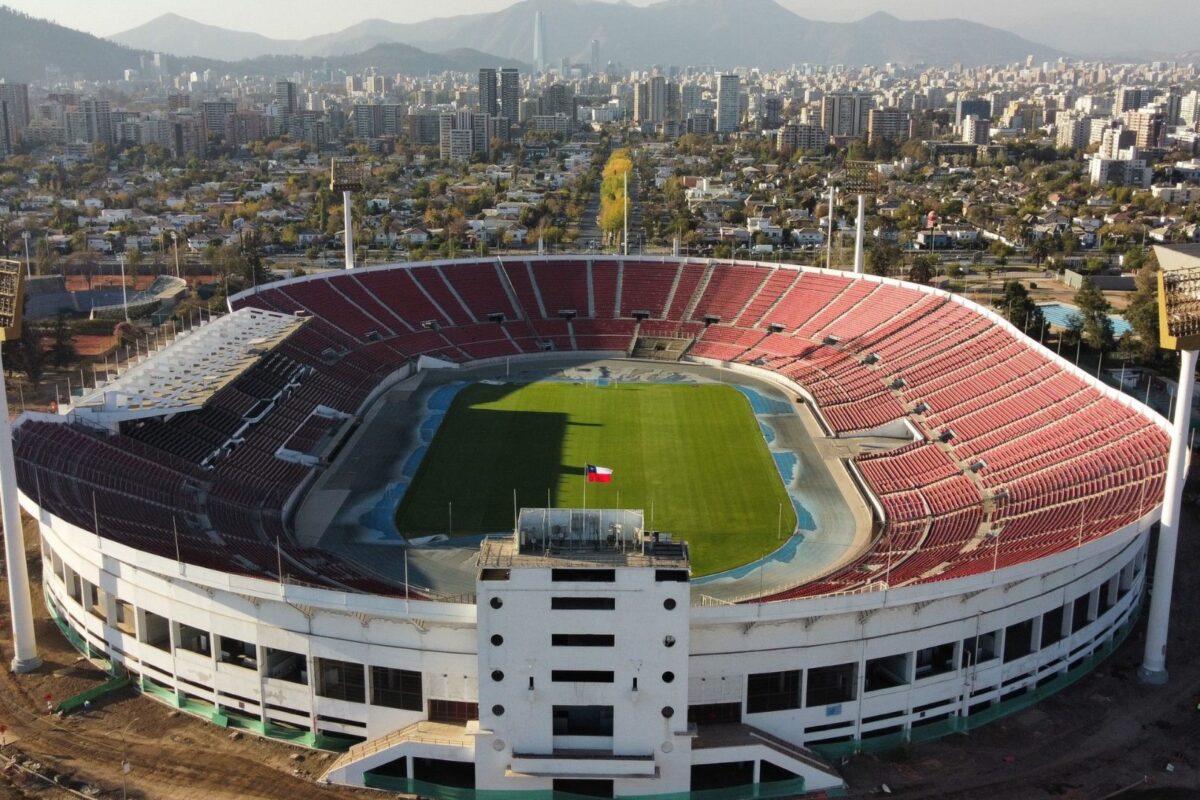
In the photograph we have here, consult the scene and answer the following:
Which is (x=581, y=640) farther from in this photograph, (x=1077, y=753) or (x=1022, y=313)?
(x=1022, y=313)

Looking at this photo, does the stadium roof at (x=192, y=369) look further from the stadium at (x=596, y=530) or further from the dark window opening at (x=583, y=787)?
the dark window opening at (x=583, y=787)

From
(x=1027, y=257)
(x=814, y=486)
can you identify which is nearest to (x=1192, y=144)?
(x=1027, y=257)

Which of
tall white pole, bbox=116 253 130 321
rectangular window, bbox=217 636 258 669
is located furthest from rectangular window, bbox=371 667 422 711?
tall white pole, bbox=116 253 130 321

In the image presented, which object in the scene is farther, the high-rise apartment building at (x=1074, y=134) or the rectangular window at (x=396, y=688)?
the high-rise apartment building at (x=1074, y=134)

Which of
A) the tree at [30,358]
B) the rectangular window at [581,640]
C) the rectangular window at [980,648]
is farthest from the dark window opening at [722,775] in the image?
the tree at [30,358]

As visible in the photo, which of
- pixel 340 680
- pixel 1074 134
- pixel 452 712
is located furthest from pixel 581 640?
pixel 1074 134

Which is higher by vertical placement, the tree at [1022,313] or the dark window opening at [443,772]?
the tree at [1022,313]
